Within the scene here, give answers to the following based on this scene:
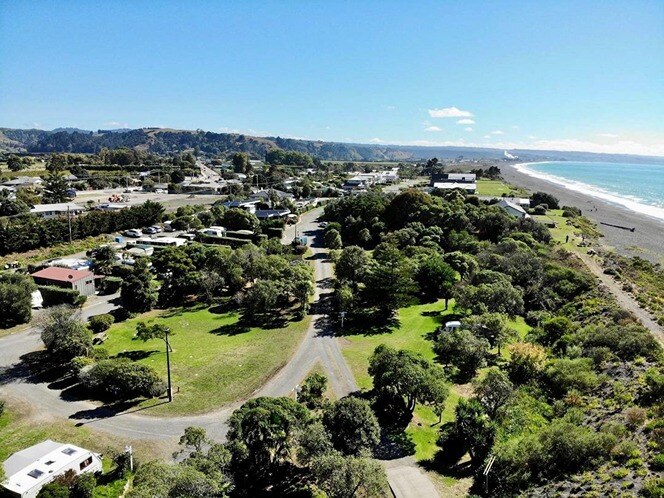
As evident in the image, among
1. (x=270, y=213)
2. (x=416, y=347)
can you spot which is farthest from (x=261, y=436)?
(x=270, y=213)

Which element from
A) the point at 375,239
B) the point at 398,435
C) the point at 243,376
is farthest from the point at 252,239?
the point at 398,435

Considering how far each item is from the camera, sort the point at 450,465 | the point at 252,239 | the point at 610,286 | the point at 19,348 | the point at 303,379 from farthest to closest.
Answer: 1. the point at 252,239
2. the point at 610,286
3. the point at 19,348
4. the point at 303,379
5. the point at 450,465

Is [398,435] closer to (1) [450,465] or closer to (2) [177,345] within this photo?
(1) [450,465]

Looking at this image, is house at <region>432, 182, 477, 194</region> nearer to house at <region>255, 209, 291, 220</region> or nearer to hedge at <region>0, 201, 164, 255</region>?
house at <region>255, 209, 291, 220</region>

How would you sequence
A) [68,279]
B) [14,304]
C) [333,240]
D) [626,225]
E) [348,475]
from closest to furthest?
[348,475], [14,304], [68,279], [333,240], [626,225]

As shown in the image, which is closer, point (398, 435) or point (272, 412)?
point (272, 412)

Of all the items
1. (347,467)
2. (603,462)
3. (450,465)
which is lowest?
(450,465)

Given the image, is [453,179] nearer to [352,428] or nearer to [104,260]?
[104,260]
